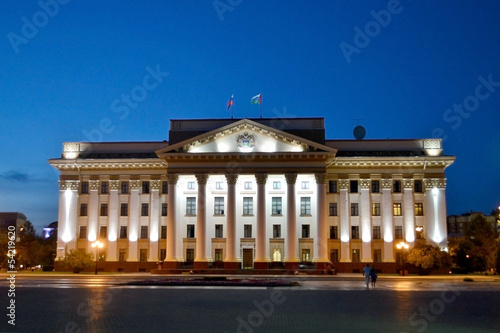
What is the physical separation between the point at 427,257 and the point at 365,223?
331 inches

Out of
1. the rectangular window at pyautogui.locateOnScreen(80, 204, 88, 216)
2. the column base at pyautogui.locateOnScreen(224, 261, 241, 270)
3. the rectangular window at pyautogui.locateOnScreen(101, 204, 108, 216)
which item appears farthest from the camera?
the rectangular window at pyautogui.locateOnScreen(80, 204, 88, 216)

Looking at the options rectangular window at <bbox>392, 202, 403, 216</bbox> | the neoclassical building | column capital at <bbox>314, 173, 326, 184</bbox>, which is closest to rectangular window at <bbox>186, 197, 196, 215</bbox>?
the neoclassical building

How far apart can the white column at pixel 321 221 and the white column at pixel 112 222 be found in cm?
2374

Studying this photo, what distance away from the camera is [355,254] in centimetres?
6638

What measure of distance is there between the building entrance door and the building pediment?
39.3 ft

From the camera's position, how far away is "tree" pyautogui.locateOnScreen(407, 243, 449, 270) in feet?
200

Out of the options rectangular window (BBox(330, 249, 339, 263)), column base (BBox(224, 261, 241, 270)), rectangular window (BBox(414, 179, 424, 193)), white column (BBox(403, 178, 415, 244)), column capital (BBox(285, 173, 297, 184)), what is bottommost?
column base (BBox(224, 261, 241, 270))

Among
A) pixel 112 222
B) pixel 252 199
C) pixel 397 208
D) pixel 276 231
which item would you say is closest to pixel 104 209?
pixel 112 222

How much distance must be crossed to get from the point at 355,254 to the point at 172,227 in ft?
69.0

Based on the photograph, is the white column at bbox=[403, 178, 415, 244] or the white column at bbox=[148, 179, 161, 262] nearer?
the white column at bbox=[403, 178, 415, 244]

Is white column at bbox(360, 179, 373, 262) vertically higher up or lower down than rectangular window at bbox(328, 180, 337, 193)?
lower down

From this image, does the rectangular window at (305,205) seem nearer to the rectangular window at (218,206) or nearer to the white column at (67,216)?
the rectangular window at (218,206)

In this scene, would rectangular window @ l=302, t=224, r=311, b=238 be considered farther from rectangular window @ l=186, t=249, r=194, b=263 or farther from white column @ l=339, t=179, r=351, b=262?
rectangular window @ l=186, t=249, r=194, b=263

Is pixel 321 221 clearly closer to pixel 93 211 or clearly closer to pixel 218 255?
pixel 218 255
